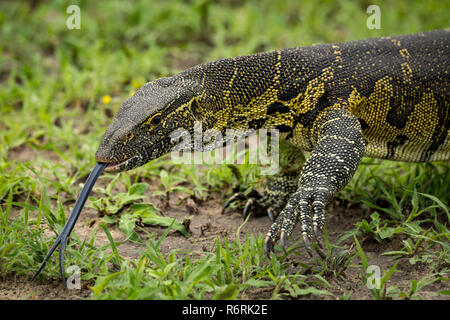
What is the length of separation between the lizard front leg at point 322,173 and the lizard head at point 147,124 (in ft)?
3.18

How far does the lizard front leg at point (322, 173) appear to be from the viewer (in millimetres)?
3684

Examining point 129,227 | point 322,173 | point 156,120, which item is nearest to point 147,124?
point 156,120

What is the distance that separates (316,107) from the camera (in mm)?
4195

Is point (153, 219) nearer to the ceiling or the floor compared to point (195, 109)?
nearer to the floor

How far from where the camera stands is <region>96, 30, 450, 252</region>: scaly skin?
377 cm

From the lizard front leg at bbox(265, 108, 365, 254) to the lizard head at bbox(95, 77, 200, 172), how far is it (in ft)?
3.18

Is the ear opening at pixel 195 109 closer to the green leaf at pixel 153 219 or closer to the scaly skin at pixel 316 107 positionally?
the scaly skin at pixel 316 107

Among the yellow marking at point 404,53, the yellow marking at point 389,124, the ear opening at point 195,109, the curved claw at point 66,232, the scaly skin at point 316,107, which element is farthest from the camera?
the yellow marking at point 404,53

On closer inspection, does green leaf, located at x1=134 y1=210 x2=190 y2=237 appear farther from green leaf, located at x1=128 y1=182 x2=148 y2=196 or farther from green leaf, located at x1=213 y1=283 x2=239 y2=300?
green leaf, located at x1=213 y1=283 x2=239 y2=300

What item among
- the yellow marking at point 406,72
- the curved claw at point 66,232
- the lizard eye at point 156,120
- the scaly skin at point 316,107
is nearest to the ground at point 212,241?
the curved claw at point 66,232

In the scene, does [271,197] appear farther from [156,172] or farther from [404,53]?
[404,53]

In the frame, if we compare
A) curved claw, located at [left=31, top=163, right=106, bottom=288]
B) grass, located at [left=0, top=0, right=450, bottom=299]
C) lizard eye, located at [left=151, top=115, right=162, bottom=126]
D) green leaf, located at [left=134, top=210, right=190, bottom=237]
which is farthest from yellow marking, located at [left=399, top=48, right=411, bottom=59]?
curved claw, located at [left=31, top=163, right=106, bottom=288]

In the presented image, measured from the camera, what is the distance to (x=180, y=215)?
468cm

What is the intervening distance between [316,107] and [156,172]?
1843 mm
